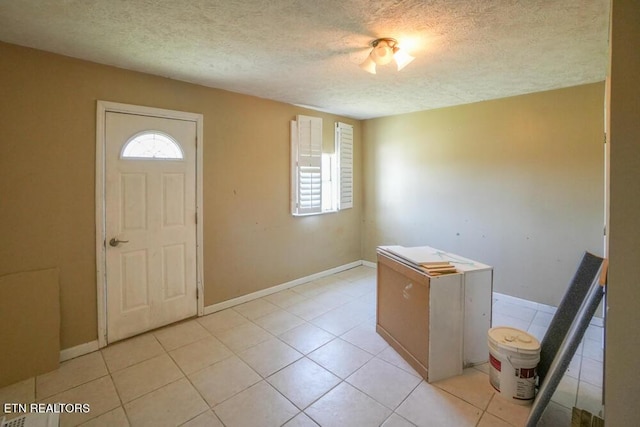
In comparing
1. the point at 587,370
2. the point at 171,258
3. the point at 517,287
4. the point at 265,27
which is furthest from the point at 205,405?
the point at 517,287

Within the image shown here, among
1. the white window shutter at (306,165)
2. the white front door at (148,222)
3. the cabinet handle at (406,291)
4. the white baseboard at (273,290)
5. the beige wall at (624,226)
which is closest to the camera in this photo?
the beige wall at (624,226)

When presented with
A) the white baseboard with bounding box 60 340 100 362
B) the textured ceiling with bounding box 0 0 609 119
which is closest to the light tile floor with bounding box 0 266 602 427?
the white baseboard with bounding box 60 340 100 362

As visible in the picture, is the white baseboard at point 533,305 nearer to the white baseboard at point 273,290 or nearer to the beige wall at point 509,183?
the beige wall at point 509,183

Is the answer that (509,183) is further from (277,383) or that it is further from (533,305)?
(277,383)

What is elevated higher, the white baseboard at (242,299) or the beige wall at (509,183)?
the beige wall at (509,183)

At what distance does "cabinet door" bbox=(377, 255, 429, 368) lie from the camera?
2270mm

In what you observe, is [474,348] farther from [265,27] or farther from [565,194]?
[265,27]

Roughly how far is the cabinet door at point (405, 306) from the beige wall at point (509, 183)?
1898 millimetres

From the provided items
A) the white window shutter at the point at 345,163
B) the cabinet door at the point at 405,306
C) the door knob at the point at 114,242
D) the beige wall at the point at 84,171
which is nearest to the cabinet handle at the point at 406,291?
the cabinet door at the point at 405,306

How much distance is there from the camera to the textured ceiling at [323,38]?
179cm

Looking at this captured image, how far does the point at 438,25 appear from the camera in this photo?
1979mm

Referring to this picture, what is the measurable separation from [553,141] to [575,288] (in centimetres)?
204

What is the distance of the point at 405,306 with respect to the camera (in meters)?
2.50

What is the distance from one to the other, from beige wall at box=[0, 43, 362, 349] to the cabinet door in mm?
1747
